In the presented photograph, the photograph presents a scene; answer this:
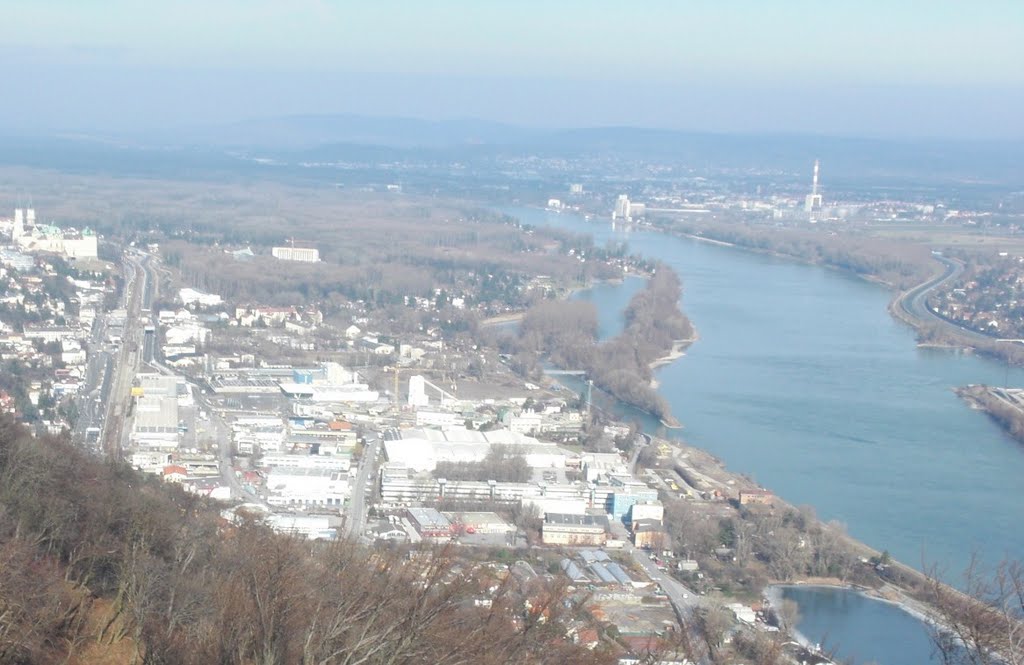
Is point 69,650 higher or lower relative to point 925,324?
higher

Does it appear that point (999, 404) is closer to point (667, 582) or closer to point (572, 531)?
point (572, 531)

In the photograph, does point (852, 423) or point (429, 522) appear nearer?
point (429, 522)

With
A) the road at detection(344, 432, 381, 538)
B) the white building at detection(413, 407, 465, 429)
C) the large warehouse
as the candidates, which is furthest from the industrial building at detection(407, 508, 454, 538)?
the white building at detection(413, 407, 465, 429)

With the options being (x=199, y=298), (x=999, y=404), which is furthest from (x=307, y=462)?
(x=199, y=298)

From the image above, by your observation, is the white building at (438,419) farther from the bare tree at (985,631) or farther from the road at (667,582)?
the bare tree at (985,631)

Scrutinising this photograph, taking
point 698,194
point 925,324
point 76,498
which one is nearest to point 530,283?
point 925,324

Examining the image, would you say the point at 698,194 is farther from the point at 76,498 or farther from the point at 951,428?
the point at 76,498

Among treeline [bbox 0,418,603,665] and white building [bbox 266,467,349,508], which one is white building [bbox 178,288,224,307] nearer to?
white building [bbox 266,467,349,508]
